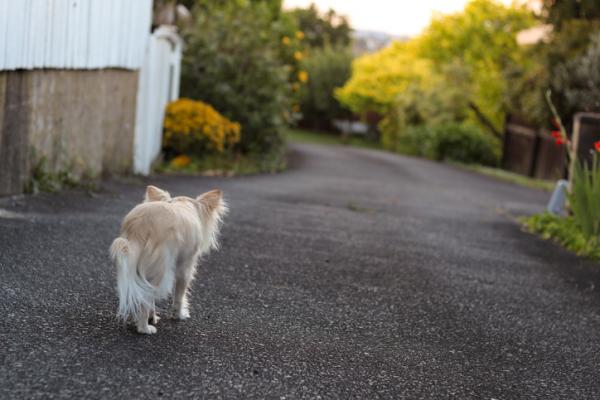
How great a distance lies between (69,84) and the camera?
9.80m

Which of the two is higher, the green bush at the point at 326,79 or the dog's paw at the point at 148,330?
the green bush at the point at 326,79

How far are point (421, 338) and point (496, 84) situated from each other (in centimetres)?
2991

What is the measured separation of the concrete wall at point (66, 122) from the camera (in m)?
8.27

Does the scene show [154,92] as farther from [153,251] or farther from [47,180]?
[153,251]

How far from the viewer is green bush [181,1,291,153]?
18.8 metres

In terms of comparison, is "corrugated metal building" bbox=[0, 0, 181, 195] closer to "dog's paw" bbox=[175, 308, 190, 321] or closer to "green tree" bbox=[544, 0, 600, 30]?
"dog's paw" bbox=[175, 308, 190, 321]

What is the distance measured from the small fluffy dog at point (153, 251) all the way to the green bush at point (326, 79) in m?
44.3

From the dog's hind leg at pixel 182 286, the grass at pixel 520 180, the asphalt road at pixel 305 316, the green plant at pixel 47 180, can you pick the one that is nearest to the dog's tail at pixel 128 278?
the asphalt road at pixel 305 316

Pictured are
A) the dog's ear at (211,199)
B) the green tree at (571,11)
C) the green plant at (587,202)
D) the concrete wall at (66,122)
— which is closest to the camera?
the dog's ear at (211,199)

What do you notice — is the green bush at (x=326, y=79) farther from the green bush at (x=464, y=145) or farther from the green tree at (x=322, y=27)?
the green bush at (x=464, y=145)

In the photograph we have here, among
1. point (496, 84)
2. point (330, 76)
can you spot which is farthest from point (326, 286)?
point (330, 76)

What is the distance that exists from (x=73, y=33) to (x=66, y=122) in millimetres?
1097

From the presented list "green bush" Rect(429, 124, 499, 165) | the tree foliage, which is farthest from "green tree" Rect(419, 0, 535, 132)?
"green bush" Rect(429, 124, 499, 165)

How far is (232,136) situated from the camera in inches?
720
